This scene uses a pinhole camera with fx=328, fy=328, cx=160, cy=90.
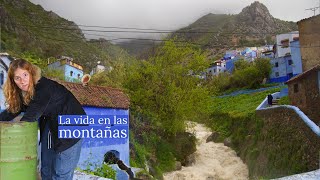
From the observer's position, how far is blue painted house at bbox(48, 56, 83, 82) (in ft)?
54.1

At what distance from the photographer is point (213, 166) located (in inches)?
679

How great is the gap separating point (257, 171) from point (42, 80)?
13.5m

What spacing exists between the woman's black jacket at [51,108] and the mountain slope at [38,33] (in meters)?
10.4

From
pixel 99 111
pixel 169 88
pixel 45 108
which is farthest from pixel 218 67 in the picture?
pixel 45 108

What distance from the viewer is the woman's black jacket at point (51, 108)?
6.08ft

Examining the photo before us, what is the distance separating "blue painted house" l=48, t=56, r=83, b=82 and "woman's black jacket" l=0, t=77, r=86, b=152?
47.9 ft

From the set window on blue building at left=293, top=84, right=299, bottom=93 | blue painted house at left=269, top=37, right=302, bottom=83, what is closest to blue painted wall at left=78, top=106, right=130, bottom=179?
window on blue building at left=293, top=84, right=299, bottom=93

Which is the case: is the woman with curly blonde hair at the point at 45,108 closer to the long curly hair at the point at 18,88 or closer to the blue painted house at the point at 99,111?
the long curly hair at the point at 18,88

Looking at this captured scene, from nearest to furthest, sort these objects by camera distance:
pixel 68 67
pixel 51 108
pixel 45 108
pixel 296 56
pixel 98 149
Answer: pixel 45 108 → pixel 51 108 → pixel 98 149 → pixel 68 67 → pixel 296 56

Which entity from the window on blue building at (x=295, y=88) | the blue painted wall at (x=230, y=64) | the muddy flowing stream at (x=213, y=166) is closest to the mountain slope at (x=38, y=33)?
the muddy flowing stream at (x=213, y=166)

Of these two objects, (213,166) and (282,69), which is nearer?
(213,166)

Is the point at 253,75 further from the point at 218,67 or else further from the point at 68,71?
the point at 68,71

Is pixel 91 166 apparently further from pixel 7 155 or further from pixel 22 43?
pixel 22 43

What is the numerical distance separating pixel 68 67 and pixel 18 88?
15609mm
